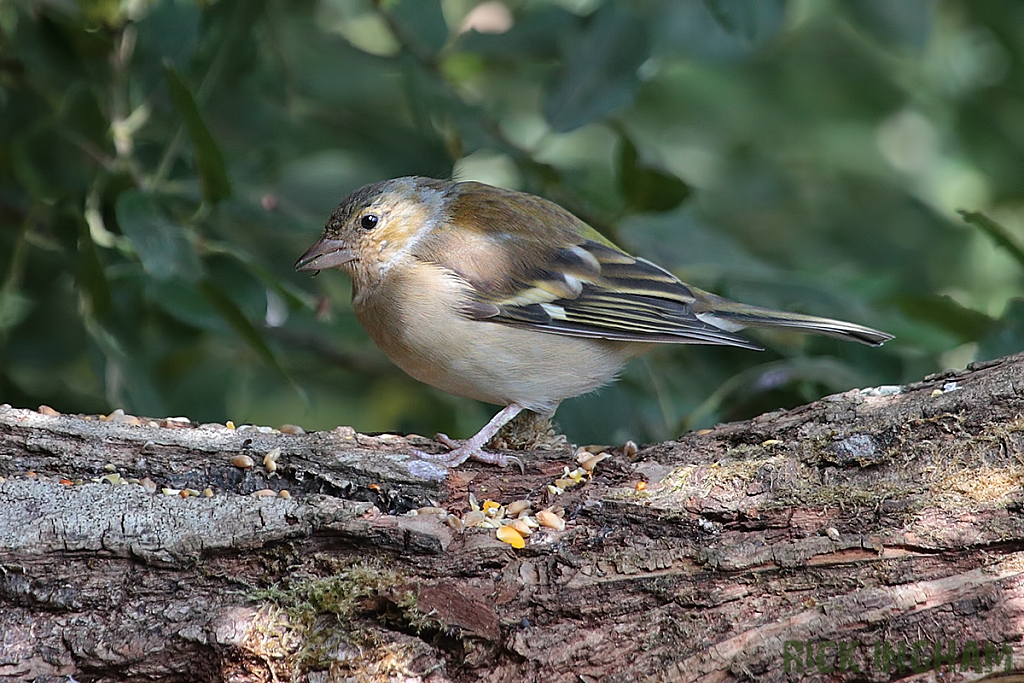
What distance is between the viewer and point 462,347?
13.3 ft

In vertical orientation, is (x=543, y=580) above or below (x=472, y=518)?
below

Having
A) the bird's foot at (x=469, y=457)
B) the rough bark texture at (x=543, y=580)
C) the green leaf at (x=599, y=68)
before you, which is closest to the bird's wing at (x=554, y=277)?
the green leaf at (x=599, y=68)

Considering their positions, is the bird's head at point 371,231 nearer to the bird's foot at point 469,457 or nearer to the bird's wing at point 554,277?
the bird's wing at point 554,277

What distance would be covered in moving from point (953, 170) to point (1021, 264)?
317 centimetres

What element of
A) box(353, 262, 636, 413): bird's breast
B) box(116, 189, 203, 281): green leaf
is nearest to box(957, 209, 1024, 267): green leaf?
box(353, 262, 636, 413): bird's breast

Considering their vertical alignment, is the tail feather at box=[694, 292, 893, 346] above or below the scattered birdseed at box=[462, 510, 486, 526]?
above

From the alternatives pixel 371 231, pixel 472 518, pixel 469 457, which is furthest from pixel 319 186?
pixel 472 518

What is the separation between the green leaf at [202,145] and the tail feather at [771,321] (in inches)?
79.2

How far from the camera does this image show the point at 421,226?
4.48 m

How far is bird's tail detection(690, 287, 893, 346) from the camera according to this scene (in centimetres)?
414

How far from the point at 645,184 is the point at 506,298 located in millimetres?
851

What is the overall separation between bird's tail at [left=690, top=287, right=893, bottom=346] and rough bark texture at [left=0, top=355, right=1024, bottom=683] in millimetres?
1076

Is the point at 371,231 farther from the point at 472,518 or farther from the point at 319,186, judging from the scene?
the point at 472,518

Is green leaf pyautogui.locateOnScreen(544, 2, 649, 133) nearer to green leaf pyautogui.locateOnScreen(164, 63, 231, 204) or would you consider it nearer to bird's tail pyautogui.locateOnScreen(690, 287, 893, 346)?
bird's tail pyautogui.locateOnScreen(690, 287, 893, 346)
